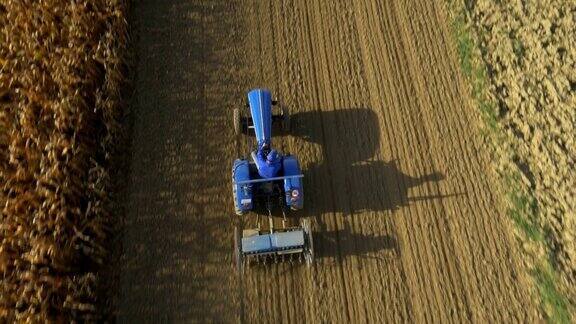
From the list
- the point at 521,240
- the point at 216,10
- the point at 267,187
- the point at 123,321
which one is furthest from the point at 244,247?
the point at 216,10

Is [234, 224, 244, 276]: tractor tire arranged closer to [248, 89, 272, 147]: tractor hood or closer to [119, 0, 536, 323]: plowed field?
[119, 0, 536, 323]: plowed field

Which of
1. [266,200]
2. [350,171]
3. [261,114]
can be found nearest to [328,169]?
[350,171]

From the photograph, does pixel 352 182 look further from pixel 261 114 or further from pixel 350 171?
pixel 261 114

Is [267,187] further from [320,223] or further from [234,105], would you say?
[234,105]

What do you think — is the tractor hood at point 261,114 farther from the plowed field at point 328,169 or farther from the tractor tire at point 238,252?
the tractor tire at point 238,252

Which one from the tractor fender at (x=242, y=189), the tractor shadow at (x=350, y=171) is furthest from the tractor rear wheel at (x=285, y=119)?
the tractor fender at (x=242, y=189)

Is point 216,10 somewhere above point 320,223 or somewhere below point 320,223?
above
